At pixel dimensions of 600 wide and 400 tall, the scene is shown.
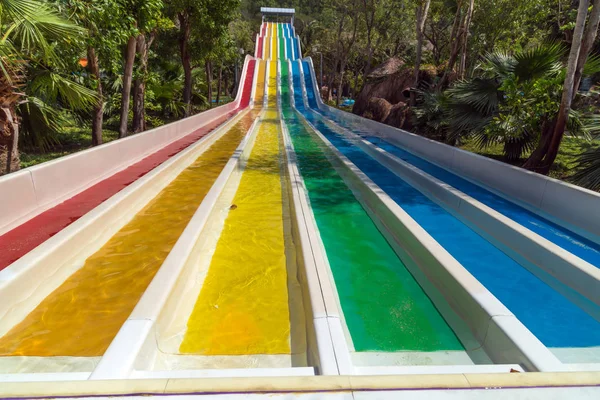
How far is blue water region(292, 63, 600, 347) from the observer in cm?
289

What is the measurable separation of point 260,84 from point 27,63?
21767mm

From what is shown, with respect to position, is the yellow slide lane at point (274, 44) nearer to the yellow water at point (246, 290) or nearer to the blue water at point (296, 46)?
the blue water at point (296, 46)

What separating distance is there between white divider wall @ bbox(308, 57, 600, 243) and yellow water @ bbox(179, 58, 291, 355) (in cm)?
354

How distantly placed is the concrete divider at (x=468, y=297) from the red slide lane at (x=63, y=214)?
3.72m

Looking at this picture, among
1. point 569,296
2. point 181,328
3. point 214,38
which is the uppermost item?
point 214,38

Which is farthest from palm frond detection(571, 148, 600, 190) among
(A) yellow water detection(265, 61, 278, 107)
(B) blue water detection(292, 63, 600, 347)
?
(A) yellow water detection(265, 61, 278, 107)

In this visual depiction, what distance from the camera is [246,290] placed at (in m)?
3.47

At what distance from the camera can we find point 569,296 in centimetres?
341

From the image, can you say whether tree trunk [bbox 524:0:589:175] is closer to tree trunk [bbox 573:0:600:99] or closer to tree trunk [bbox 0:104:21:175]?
tree trunk [bbox 573:0:600:99]

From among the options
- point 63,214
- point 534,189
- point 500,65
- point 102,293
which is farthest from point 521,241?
point 63,214

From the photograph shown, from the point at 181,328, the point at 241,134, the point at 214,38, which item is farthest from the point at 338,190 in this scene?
the point at 214,38

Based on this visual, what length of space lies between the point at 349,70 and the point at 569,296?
38005 mm

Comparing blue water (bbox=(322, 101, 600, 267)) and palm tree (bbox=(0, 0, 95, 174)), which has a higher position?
palm tree (bbox=(0, 0, 95, 174))

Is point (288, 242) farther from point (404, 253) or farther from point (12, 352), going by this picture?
point (12, 352)
